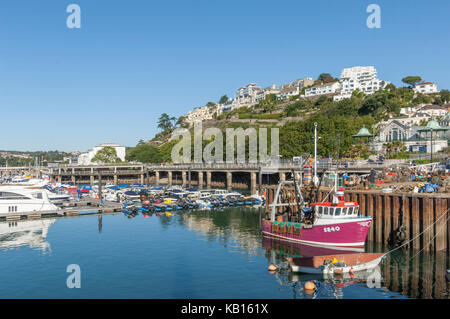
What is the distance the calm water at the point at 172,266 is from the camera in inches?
1249

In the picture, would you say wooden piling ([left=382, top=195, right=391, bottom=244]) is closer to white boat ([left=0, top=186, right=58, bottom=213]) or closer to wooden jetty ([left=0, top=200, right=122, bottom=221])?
wooden jetty ([left=0, top=200, right=122, bottom=221])

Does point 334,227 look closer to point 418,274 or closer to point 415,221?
point 415,221

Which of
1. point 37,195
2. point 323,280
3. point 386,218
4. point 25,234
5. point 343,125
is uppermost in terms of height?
point 343,125

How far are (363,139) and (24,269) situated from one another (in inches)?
5014

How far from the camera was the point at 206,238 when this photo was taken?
5234 cm

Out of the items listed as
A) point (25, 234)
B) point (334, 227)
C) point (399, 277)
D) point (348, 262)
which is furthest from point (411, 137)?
point (25, 234)

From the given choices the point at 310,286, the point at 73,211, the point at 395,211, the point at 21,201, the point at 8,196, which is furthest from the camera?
the point at 73,211

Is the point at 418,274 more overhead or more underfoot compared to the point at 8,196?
more underfoot

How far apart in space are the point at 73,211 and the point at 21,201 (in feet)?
28.3

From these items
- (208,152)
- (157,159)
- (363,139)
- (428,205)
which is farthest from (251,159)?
(428,205)

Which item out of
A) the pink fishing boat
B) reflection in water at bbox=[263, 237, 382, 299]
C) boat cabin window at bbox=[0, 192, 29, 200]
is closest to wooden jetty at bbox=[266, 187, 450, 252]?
the pink fishing boat

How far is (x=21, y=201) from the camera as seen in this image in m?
66.6

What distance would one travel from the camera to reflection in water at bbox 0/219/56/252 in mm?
48656

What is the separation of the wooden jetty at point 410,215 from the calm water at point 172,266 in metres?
1.64
